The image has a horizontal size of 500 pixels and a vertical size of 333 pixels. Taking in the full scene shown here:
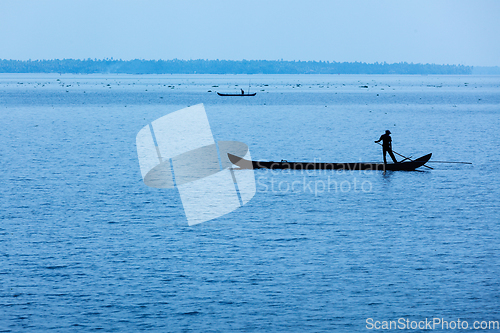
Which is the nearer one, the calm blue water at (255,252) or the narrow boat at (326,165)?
the calm blue water at (255,252)

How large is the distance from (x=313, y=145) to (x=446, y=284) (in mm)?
33827

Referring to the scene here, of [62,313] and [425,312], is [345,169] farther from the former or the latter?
[62,313]

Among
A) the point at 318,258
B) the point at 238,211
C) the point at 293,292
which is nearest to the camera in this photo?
the point at 293,292

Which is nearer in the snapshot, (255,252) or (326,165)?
(255,252)

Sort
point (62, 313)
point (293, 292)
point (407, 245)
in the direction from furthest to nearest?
point (407, 245), point (293, 292), point (62, 313)

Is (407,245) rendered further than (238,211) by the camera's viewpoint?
No

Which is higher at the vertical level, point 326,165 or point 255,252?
point 326,165

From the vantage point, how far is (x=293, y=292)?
596 inches

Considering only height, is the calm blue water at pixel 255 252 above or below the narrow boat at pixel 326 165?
below

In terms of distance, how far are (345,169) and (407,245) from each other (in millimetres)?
15460

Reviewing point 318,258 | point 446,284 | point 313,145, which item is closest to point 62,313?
point 318,258

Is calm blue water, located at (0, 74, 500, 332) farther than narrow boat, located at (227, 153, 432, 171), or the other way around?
narrow boat, located at (227, 153, 432, 171)

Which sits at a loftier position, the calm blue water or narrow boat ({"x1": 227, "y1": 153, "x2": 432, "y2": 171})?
narrow boat ({"x1": 227, "y1": 153, "x2": 432, "y2": 171})

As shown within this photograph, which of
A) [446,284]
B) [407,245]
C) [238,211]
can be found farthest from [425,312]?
[238,211]
